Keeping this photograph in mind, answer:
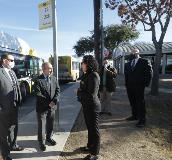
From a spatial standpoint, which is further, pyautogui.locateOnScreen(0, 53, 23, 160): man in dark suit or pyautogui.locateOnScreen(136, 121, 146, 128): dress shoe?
pyautogui.locateOnScreen(136, 121, 146, 128): dress shoe

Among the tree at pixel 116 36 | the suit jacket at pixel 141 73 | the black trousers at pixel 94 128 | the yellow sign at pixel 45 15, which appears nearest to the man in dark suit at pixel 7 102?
the black trousers at pixel 94 128

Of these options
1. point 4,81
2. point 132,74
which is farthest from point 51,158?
point 132,74

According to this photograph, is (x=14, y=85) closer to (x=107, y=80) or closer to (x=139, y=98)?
(x=139, y=98)

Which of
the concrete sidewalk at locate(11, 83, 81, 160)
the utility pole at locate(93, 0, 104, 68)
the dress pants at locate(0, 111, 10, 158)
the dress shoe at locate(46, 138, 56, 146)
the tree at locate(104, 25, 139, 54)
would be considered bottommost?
the concrete sidewalk at locate(11, 83, 81, 160)

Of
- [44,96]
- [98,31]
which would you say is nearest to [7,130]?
[44,96]

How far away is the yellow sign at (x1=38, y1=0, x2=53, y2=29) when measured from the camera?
8031 mm

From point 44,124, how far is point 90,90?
4.48 feet

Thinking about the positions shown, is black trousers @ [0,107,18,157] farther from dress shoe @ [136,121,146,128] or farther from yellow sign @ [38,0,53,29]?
dress shoe @ [136,121,146,128]

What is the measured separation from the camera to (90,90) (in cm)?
620

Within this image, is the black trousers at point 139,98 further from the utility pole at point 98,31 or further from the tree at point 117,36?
the tree at point 117,36

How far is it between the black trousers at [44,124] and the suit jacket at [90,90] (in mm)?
959

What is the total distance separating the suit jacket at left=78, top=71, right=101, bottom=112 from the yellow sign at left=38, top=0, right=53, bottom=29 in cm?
225

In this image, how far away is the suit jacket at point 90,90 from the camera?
243 inches

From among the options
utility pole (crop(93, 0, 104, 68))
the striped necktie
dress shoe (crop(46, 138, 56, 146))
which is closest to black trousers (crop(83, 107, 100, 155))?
dress shoe (crop(46, 138, 56, 146))
